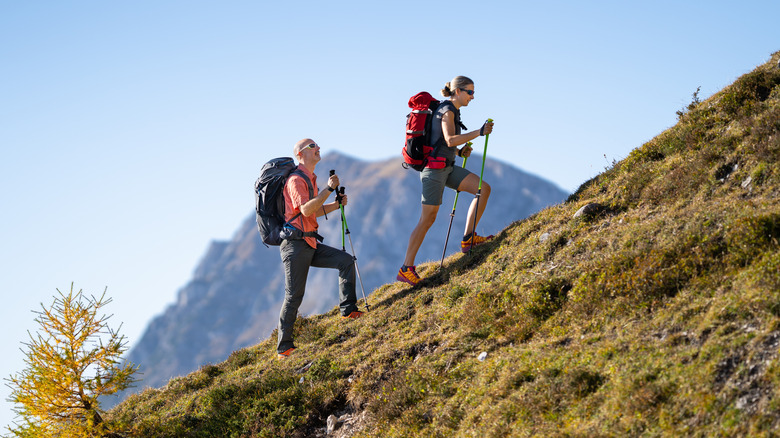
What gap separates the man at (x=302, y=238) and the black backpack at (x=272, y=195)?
0.53 feet

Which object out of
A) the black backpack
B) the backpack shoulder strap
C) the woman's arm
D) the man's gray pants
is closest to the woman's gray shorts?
the woman's arm

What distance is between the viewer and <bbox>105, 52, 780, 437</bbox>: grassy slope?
6.42 meters

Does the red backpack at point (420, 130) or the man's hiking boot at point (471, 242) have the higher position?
the red backpack at point (420, 130)

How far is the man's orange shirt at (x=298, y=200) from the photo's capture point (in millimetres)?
11516

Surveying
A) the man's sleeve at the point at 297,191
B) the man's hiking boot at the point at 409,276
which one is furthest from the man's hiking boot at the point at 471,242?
Result: the man's sleeve at the point at 297,191

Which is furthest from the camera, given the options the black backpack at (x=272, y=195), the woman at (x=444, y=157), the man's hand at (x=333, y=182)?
the woman at (x=444, y=157)

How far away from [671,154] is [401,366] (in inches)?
250

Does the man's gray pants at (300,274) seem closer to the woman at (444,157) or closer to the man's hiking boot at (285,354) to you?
the man's hiking boot at (285,354)

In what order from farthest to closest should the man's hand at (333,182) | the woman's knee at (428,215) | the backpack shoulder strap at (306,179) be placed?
the woman's knee at (428,215), the backpack shoulder strap at (306,179), the man's hand at (333,182)

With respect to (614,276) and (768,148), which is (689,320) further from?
(768,148)

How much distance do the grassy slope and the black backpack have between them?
2.45 meters

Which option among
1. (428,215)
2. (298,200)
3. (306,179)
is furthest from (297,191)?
(428,215)

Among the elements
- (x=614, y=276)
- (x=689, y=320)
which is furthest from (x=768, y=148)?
(x=689, y=320)

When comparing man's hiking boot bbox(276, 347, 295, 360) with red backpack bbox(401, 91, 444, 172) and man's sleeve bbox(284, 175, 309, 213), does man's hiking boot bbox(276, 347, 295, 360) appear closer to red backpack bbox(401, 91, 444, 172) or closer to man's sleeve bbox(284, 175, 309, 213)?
man's sleeve bbox(284, 175, 309, 213)
